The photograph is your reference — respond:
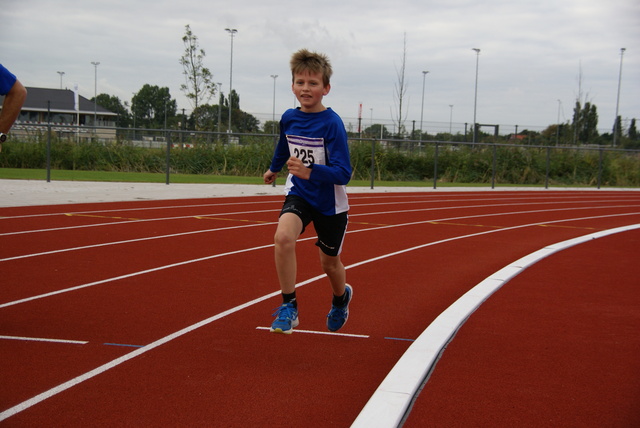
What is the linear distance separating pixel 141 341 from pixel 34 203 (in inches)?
382

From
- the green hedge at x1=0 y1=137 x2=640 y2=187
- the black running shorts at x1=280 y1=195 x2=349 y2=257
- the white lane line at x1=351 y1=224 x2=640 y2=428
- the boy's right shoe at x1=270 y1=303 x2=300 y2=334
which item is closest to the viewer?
the white lane line at x1=351 y1=224 x2=640 y2=428

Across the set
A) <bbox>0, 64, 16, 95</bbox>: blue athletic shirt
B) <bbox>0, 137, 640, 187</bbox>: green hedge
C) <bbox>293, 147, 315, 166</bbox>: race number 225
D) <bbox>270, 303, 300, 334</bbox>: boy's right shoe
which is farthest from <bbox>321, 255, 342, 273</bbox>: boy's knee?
<bbox>0, 137, 640, 187</bbox>: green hedge

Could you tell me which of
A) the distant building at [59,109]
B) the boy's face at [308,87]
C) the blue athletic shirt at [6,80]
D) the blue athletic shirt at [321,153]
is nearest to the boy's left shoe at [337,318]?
the blue athletic shirt at [321,153]

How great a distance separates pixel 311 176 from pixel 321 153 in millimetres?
287

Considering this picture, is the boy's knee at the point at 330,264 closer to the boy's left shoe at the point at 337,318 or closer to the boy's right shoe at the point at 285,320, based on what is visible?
the boy's left shoe at the point at 337,318

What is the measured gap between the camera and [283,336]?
4.57 m

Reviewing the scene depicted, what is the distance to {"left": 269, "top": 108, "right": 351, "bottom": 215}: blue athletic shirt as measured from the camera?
414cm

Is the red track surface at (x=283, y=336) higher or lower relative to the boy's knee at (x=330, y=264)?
lower

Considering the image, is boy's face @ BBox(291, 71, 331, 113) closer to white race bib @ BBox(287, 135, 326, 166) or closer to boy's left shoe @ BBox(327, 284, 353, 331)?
white race bib @ BBox(287, 135, 326, 166)

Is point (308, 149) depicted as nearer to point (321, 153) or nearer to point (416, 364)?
point (321, 153)

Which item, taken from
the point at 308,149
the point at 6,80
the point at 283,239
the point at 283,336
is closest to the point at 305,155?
the point at 308,149

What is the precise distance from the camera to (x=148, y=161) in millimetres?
25719

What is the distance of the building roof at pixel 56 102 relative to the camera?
74750 millimetres

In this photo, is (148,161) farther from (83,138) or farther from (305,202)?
(305,202)
